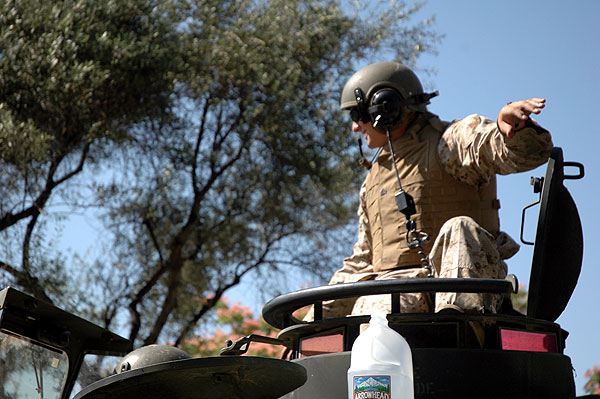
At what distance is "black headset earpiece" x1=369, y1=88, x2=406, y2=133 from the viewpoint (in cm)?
482

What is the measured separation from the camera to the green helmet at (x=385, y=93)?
15.9 feet

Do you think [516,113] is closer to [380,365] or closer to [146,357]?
[380,365]

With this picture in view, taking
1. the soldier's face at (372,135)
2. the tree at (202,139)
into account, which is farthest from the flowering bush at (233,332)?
the soldier's face at (372,135)

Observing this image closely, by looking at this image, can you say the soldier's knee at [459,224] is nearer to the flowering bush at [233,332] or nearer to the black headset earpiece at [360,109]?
the black headset earpiece at [360,109]

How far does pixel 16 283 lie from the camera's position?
10.9 m

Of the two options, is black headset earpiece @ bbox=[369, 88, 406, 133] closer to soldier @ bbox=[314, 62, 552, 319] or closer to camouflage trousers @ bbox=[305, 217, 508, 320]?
soldier @ bbox=[314, 62, 552, 319]

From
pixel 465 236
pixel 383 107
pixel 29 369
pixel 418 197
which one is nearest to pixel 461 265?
pixel 465 236

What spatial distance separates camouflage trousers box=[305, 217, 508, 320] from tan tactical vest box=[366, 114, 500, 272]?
39 centimetres

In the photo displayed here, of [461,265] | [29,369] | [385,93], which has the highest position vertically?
[385,93]

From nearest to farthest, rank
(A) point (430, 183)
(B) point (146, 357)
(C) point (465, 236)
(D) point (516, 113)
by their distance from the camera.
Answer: (D) point (516, 113) → (C) point (465, 236) → (B) point (146, 357) → (A) point (430, 183)

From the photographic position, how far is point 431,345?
319cm

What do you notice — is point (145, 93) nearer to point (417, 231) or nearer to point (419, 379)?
point (417, 231)

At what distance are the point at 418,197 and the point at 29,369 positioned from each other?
82.7 inches

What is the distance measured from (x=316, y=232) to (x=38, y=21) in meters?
4.96
